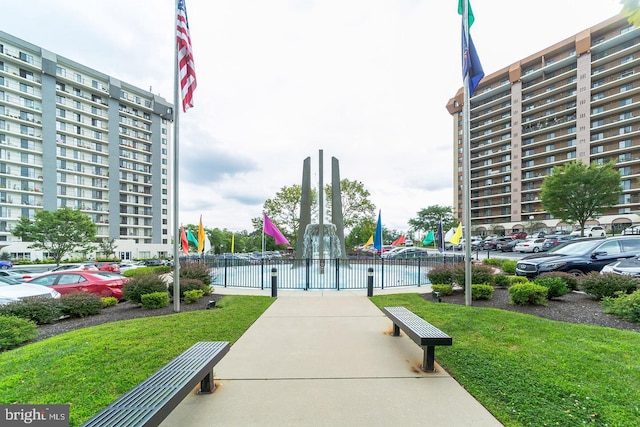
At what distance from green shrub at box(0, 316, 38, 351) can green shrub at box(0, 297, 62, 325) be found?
1.02 meters

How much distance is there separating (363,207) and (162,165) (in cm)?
5541

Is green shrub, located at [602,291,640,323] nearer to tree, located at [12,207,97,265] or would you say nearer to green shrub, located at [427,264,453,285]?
green shrub, located at [427,264,453,285]

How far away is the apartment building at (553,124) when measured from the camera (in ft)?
162

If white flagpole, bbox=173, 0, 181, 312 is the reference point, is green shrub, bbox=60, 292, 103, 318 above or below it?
below

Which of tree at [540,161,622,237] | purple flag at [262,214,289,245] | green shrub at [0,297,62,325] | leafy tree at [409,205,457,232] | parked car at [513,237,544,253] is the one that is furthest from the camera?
leafy tree at [409,205,457,232]

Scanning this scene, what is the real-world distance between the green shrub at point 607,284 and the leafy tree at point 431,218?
223 feet

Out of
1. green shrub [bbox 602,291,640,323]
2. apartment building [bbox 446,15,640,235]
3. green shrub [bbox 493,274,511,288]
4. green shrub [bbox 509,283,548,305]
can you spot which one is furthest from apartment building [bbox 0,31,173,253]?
apartment building [bbox 446,15,640,235]

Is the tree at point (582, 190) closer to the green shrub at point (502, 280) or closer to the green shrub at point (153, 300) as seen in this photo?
the green shrub at point (502, 280)

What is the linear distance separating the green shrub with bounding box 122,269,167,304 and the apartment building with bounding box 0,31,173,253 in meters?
53.1

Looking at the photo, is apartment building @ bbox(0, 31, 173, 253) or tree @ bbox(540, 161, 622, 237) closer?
tree @ bbox(540, 161, 622, 237)

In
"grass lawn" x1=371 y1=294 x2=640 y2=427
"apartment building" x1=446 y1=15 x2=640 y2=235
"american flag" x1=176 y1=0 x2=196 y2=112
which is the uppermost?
"apartment building" x1=446 y1=15 x2=640 y2=235

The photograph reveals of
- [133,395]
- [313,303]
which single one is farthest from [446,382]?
[313,303]

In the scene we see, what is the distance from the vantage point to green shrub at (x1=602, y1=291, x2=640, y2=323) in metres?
6.34

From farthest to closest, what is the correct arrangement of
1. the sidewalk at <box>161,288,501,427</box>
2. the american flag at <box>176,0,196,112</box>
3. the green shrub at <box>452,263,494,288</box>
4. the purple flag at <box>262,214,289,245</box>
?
1. the purple flag at <box>262,214,289,245</box>
2. the green shrub at <box>452,263,494,288</box>
3. the american flag at <box>176,0,196,112</box>
4. the sidewalk at <box>161,288,501,427</box>
